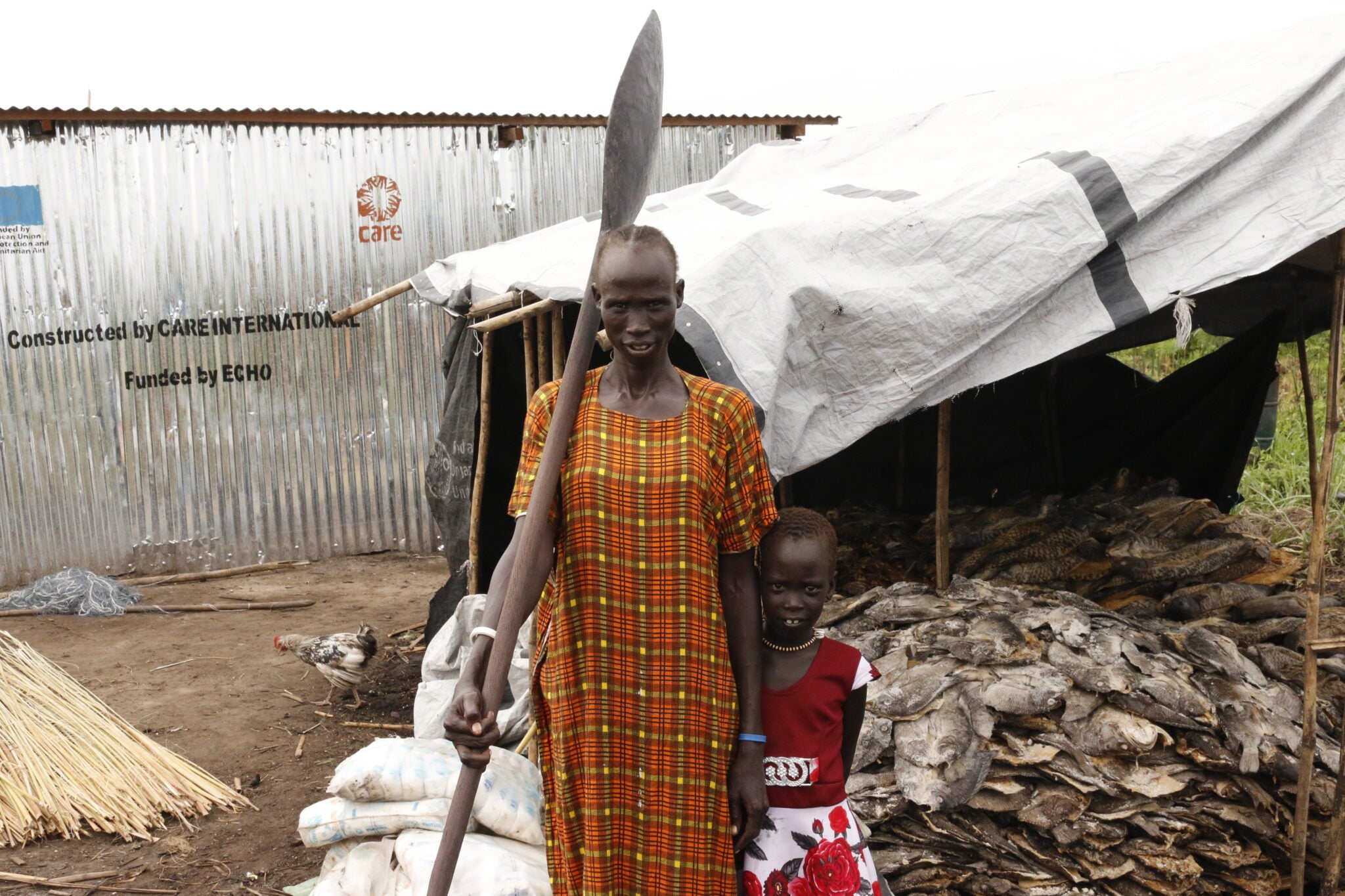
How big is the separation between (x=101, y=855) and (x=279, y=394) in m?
4.60

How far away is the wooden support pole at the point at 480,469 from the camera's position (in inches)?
168

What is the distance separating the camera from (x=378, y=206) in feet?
25.7

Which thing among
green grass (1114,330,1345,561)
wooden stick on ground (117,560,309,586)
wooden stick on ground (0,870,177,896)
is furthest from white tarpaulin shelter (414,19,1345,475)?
wooden stick on ground (117,560,309,586)

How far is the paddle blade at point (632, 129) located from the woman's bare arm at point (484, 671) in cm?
63

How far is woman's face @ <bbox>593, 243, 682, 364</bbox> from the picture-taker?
1737 millimetres

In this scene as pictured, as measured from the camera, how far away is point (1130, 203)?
2.65 metres

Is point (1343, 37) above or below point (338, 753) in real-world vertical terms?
above

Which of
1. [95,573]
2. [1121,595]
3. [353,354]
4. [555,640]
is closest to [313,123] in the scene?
[353,354]

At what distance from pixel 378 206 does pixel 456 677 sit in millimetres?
4925

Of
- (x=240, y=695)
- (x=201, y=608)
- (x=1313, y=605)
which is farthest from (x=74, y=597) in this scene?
(x=1313, y=605)

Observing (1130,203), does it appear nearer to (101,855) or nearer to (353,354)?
(101,855)

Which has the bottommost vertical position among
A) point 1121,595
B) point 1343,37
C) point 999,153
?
point 1121,595

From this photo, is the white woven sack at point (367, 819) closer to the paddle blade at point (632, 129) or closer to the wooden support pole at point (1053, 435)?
the paddle blade at point (632, 129)

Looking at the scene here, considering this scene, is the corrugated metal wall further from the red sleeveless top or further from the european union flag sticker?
the red sleeveless top
